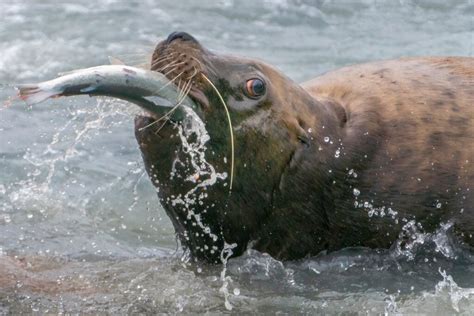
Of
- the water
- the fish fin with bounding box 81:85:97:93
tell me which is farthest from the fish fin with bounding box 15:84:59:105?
the water

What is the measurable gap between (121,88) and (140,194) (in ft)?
8.43

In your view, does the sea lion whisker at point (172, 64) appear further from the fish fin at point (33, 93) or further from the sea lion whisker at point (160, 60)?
the fish fin at point (33, 93)

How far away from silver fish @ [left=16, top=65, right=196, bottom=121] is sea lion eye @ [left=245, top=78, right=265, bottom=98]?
314 mm

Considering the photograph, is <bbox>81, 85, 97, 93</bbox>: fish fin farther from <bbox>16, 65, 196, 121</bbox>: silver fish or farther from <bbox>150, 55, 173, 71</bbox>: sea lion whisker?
<bbox>150, 55, 173, 71</bbox>: sea lion whisker

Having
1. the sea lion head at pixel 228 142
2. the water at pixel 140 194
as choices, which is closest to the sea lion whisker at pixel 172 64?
the sea lion head at pixel 228 142

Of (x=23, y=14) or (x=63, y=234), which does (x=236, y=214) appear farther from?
(x=23, y=14)

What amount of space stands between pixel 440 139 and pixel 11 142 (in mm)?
3326

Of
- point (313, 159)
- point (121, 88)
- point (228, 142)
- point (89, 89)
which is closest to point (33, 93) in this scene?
point (89, 89)

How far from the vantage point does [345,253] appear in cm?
558

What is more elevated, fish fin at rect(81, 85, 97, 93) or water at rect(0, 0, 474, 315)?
fish fin at rect(81, 85, 97, 93)

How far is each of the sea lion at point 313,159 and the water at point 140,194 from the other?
0.15m

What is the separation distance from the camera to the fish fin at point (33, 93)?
13.5ft

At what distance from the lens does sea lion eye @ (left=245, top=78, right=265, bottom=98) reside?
16.6ft

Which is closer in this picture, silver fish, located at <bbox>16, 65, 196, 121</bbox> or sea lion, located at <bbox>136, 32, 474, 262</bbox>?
silver fish, located at <bbox>16, 65, 196, 121</bbox>
